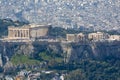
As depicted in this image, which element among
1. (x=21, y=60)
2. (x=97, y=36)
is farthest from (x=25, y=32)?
(x=21, y=60)

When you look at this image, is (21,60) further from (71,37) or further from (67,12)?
(67,12)

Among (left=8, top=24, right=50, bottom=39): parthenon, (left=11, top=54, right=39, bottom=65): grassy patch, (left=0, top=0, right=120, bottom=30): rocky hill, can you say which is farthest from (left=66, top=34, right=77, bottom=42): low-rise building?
(left=0, top=0, right=120, bottom=30): rocky hill

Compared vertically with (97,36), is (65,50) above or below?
below

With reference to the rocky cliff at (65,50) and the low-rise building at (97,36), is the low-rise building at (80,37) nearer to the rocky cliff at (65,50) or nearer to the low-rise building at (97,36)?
the low-rise building at (97,36)

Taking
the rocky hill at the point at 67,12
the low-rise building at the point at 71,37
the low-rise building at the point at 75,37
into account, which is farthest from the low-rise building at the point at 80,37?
the rocky hill at the point at 67,12

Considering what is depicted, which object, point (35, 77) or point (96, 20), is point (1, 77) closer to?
point (35, 77)

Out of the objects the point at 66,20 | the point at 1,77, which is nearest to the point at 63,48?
the point at 1,77

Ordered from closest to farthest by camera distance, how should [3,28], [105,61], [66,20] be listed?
[105,61] → [3,28] → [66,20]

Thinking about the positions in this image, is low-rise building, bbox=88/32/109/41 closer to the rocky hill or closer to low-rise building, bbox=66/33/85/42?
low-rise building, bbox=66/33/85/42
